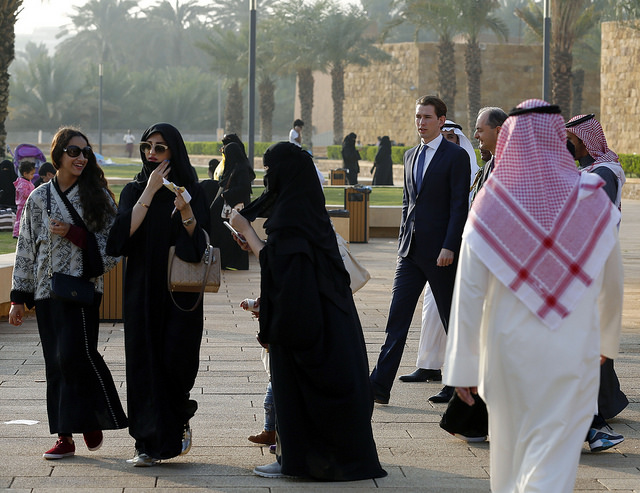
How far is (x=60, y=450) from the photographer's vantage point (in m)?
4.77

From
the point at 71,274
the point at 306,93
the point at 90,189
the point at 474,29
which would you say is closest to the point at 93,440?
the point at 71,274

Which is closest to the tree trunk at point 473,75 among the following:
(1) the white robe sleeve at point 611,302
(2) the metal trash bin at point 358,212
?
(2) the metal trash bin at point 358,212

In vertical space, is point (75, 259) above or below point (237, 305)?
above

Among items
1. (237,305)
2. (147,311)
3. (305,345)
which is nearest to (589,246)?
(305,345)

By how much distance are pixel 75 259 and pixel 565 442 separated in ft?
8.17

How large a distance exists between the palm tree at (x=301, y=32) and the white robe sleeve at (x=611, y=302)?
142 feet

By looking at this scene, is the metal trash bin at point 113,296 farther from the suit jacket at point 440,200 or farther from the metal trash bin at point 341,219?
the metal trash bin at point 341,219

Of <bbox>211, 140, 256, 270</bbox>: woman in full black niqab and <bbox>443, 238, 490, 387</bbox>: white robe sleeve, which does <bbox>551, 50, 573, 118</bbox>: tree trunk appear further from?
<bbox>443, 238, 490, 387</bbox>: white robe sleeve

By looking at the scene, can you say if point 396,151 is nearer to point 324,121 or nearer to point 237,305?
point 324,121

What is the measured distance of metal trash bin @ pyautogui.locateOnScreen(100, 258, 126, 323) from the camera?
28.6 ft

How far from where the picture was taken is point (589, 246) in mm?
3426

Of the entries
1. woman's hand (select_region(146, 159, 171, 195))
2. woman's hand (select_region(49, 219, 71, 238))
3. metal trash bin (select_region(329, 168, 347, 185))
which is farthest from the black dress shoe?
metal trash bin (select_region(329, 168, 347, 185))

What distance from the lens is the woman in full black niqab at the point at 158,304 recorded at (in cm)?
455

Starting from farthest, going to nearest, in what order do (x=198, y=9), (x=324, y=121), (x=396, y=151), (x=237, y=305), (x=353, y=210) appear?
1. (x=198, y=9)
2. (x=324, y=121)
3. (x=396, y=151)
4. (x=353, y=210)
5. (x=237, y=305)
